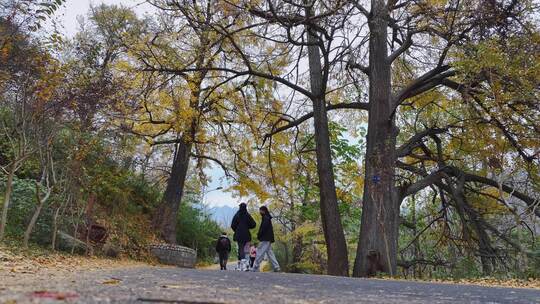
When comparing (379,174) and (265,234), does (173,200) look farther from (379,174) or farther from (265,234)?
(379,174)

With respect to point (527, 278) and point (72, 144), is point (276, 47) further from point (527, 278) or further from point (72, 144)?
point (527, 278)

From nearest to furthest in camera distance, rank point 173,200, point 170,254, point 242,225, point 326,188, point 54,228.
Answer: point 54,228, point 242,225, point 326,188, point 170,254, point 173,200

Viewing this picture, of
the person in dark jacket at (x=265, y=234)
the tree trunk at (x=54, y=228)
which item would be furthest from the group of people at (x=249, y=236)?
the tree trunk at (x=54, y=228)

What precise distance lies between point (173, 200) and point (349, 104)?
7.68 m

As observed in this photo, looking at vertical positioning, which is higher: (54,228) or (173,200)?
(173,200)

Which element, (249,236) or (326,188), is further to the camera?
(326,188)

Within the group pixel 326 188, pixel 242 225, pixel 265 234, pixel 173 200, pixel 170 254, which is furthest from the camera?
pixel 173 200

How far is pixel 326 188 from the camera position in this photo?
1233 centimetres

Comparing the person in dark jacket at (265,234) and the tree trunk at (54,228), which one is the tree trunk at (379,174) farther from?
the tree trunk at (54,228)

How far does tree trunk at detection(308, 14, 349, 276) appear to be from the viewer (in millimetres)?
11836

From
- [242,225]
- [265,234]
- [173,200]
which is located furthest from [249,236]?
[173,200]

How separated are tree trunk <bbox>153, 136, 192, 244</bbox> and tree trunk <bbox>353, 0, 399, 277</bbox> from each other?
7.22 meters

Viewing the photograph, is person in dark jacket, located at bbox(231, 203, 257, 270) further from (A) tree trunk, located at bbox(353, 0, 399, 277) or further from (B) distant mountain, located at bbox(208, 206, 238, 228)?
(B) distant mountain, located at bbox(208, 206, 238, 228)

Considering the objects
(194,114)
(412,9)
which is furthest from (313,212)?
(412,9)
